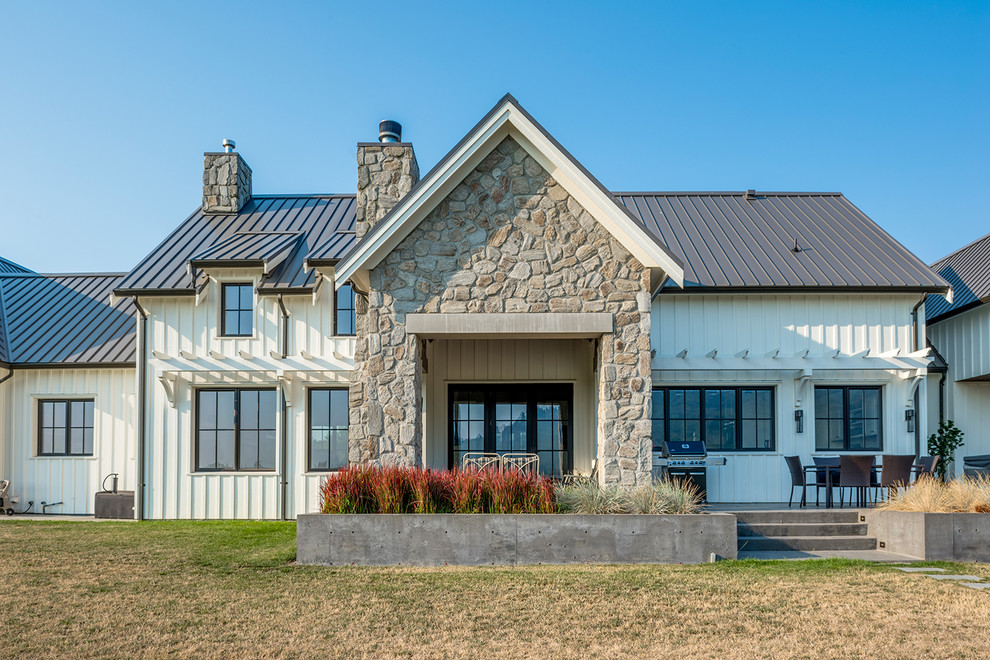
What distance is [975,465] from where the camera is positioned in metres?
15.1

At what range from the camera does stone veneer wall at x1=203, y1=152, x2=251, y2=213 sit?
18000mm

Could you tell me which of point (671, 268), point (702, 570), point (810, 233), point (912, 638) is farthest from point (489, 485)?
point (810, 233)

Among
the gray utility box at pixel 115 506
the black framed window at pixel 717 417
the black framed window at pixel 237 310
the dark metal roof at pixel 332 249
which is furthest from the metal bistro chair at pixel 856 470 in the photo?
the gray utility box at pixel 115 506

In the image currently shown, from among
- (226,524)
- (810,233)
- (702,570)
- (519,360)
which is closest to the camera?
(702,570)

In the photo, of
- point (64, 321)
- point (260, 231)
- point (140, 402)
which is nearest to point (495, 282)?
point (140, 402)

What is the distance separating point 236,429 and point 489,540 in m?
7.58

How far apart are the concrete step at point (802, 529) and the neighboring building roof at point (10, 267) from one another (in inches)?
717

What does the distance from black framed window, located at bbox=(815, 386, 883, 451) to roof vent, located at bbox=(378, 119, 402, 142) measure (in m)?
8.57

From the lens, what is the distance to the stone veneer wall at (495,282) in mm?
10961

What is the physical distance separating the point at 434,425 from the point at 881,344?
8.00m

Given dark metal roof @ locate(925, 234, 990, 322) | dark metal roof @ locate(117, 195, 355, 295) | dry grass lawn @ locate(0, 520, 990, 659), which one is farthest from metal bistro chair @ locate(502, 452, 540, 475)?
dark metal roof @ locate(925, 234, 990, 322)

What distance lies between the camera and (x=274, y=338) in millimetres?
15211

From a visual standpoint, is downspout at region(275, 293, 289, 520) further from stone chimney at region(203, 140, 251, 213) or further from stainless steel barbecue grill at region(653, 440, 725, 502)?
stainless steel barbecue grill at region(653, 440, 725, 502)

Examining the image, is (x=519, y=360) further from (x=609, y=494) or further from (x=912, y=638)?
(x=912, y=638)
